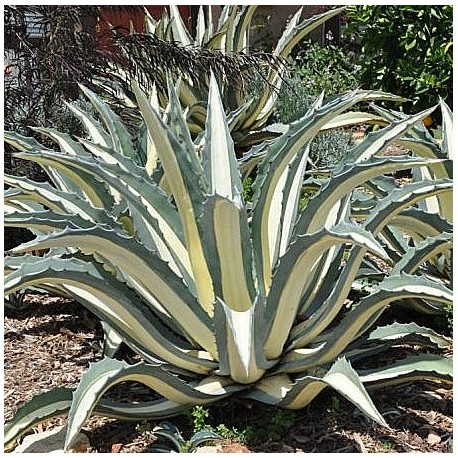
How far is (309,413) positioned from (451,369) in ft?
1.41

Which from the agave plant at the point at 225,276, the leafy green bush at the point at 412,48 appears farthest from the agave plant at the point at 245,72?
the agave plant at the point at 225,276

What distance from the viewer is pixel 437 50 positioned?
5320 millimetres

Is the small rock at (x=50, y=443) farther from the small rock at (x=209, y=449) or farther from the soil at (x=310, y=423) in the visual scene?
the small rock at (x=209, y=449)

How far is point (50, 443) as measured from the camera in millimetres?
2203

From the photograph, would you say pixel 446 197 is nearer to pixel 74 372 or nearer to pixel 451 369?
pixel 451 369

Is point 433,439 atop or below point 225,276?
below

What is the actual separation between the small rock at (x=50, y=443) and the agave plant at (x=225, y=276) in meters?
0.12

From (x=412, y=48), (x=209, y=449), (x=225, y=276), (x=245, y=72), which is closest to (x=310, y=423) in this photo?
(x=209, y=449)

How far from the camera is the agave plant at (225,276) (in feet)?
6.56

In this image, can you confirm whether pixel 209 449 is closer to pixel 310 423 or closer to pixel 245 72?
pixel 310 423

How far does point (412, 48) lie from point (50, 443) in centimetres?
422

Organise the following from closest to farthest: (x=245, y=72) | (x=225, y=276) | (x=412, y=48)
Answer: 1. (x=225, y=276)
2. (x=245, y=72)
3. (x=412, y=48)

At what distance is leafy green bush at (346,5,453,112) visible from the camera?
Answer: 17.5 ft

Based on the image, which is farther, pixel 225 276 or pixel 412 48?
pixel 412 48
